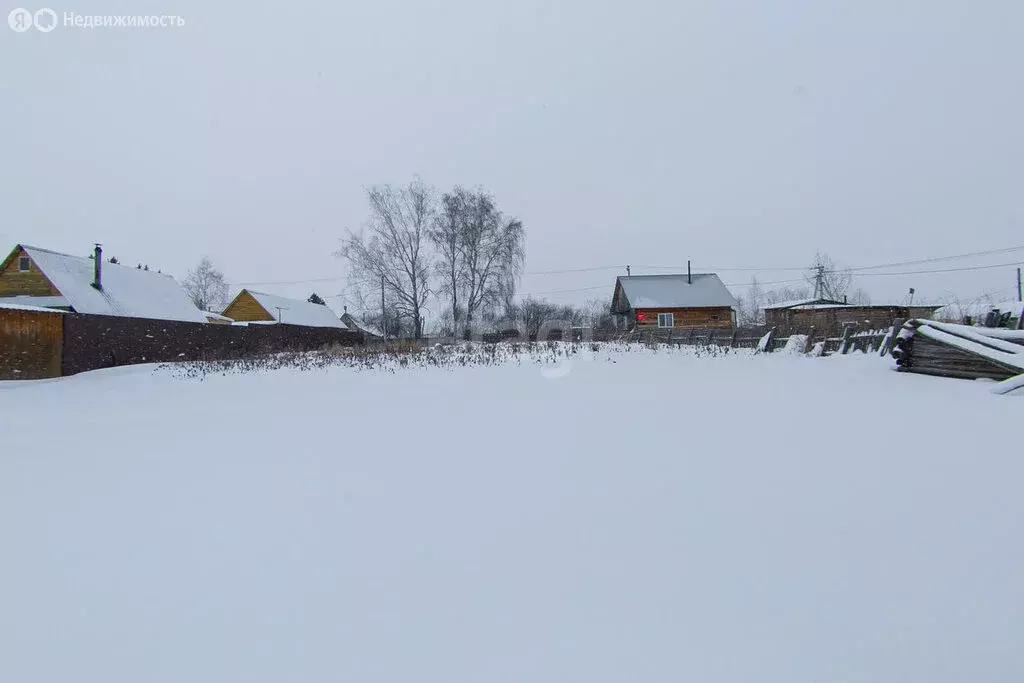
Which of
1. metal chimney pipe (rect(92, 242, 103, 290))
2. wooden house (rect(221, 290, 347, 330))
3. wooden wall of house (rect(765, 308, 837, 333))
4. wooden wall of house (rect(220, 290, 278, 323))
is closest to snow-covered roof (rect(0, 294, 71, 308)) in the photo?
metal chimney pipe (rect(92, 242, 103, 290))

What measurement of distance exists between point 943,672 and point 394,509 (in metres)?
2.81

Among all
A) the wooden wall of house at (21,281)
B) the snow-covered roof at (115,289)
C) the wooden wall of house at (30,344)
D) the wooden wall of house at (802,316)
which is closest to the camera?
the wooden wall of house at (30,344)

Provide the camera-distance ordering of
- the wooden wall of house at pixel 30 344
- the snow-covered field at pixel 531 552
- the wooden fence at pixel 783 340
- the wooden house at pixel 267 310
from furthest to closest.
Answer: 1. the wooden house at pixel 267 310
2. the wooden wall of house at pixel 30 344
3. the wooden fence at pixel 783 340
4. the snow-covered field at pixel 531 552

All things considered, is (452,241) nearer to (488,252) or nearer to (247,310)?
(488,252)

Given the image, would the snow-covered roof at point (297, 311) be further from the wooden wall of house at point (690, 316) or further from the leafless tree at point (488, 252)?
the wooden wall of house at point (690, 316)

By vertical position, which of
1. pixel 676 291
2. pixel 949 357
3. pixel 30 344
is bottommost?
pixel 949 357

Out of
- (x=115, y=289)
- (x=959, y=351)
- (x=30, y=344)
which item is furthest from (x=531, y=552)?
(x=115, y=289)

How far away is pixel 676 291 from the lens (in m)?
36.9

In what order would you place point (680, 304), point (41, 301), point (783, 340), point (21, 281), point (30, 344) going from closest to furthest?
point (30, 344) → point (783, 340) → point (41, 301) → point (21, 281) → point (680, 304)

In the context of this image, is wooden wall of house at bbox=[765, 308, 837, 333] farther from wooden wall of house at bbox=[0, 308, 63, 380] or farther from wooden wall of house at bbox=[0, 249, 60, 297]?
wooden wall of house at bbox=[0, 249, 60, 297]

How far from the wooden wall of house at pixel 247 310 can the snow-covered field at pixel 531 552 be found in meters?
38.4

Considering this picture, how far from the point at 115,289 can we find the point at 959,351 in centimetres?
3197

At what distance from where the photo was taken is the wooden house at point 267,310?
4072 cm

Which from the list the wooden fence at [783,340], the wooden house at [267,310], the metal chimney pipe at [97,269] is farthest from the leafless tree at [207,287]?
the wooden fence at [783,340]
